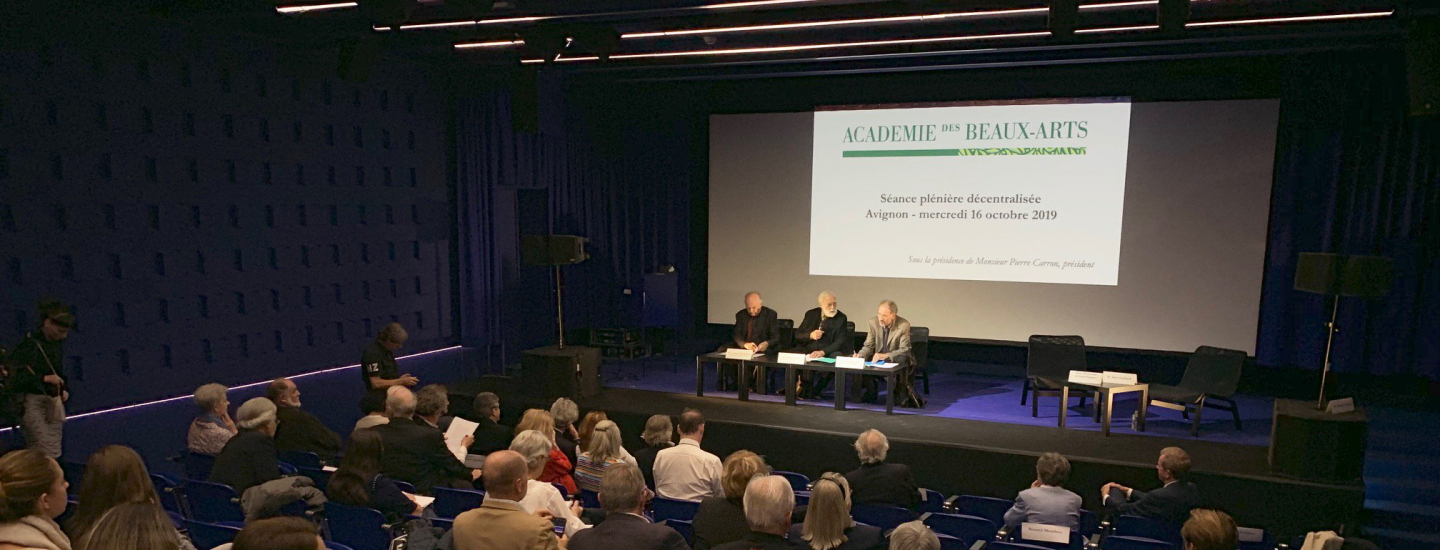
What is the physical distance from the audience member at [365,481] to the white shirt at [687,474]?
1.27m

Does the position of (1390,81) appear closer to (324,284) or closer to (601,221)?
(601,221)

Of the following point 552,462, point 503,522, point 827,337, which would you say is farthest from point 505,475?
point 827,337

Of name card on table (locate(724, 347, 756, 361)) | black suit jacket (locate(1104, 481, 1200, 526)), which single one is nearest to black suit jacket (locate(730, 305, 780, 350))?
name card on table (locate(724, 347, 756, 361))

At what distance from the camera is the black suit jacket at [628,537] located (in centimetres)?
314

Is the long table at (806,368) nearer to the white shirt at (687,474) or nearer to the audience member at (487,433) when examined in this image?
the audience member at (487,433)

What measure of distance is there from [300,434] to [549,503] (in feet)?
6.89

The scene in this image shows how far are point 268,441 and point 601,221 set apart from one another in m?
7.13

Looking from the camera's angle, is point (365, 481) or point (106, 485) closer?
point (106, 485)

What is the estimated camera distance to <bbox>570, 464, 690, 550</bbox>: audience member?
3156mm

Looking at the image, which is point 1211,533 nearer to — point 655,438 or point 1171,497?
point 1171,497

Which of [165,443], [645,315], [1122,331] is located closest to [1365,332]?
[1122,331]

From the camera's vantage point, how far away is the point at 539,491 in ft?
13.2

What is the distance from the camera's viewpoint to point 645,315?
10586 mm

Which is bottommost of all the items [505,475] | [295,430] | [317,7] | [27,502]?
[295,430]
